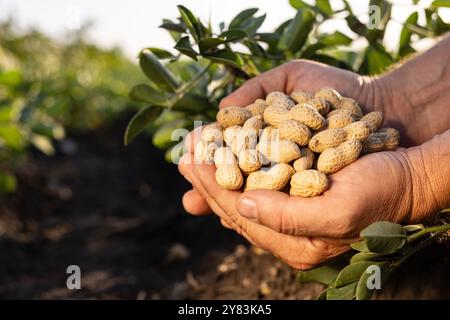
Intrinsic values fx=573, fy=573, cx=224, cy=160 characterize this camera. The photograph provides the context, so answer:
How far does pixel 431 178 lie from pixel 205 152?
0.56 meters

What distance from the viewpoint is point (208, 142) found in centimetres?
154

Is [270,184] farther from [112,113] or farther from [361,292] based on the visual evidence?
[112,113]

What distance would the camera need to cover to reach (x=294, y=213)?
1265 millimetres

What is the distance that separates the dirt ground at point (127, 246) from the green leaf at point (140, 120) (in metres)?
0.64

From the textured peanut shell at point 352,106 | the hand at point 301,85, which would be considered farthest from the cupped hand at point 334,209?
the hand at point 301,85

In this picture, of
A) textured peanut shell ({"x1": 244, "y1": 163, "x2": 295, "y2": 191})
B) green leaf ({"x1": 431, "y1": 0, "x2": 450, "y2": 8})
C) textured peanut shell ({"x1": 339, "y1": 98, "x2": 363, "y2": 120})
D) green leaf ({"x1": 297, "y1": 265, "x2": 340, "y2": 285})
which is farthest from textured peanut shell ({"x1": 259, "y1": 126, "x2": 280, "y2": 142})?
green leaf ({"x1": 431, "y1": 0, "x2": 450, "y2": 8})

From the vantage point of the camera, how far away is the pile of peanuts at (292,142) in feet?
4.52

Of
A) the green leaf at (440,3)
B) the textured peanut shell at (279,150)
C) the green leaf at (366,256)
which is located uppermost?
the green leaf at (440,3)

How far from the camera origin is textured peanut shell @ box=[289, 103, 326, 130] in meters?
1.48

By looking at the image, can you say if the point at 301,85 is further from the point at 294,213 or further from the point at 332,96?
the point at 294,213

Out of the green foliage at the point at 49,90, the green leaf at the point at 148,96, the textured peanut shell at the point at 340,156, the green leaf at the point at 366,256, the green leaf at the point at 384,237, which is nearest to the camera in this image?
the green leaf at the point at 384,237

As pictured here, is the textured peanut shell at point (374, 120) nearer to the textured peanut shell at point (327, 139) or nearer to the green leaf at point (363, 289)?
the textured peanut shell at point (327, 139)

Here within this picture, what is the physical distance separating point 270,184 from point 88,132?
4.87 metres

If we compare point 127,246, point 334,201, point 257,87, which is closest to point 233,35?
point 257,87
